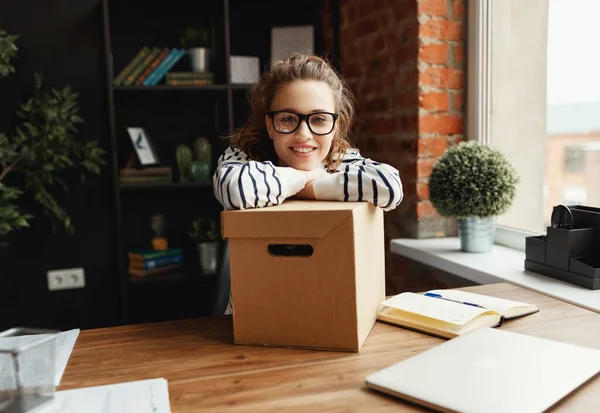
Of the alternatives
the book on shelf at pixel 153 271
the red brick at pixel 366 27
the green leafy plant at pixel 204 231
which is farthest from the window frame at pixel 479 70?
the book on shelf at pixel 153 271

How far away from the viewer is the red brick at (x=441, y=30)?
2.17 meters

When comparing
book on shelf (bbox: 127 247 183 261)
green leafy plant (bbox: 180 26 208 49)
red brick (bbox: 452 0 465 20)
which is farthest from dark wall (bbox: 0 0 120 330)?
red brick (bbox: 452 0 465 20)

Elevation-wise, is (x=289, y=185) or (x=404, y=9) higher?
(x=404, y=9)

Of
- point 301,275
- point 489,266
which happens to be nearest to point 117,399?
point 301,275

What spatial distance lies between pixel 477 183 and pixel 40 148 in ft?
6.42

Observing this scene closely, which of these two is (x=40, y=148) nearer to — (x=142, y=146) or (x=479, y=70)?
(x=142, y=146)

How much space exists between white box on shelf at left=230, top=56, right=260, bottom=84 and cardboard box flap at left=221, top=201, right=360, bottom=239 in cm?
202

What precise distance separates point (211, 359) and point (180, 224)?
220cm

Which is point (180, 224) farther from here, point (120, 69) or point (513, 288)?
point (513, 288)

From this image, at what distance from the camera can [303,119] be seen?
A: 1.33 m

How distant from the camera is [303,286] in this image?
1.02m

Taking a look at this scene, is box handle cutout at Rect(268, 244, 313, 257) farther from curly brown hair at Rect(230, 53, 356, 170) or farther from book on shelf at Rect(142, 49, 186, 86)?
book on shelf at Rect(142, 49, 186, 86)

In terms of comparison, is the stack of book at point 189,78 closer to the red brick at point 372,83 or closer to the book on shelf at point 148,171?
the book on shelf at point 148,171

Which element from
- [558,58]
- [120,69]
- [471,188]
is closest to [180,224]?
[120,69]
